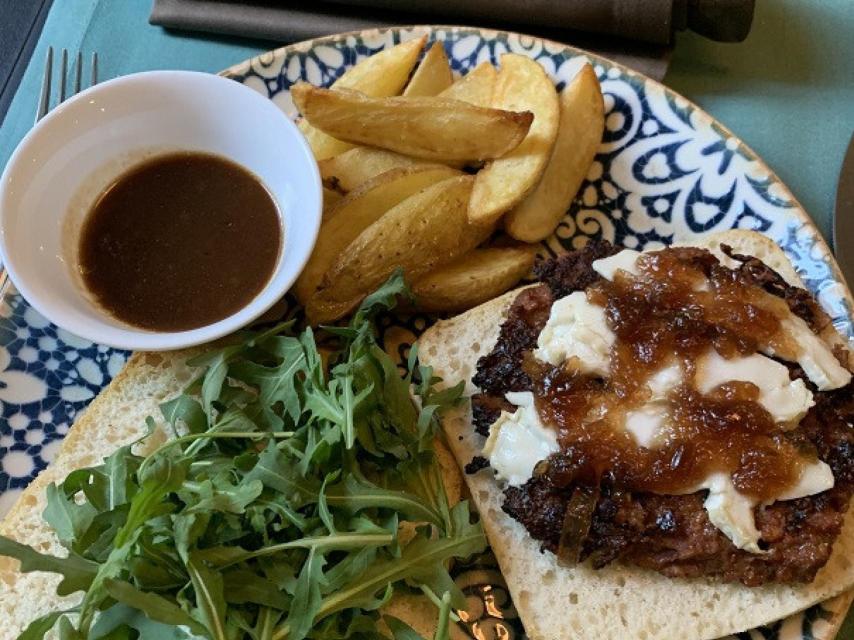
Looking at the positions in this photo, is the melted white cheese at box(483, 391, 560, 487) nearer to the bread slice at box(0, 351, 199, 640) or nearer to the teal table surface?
the bread slice at box(0, 351, 199, 640)

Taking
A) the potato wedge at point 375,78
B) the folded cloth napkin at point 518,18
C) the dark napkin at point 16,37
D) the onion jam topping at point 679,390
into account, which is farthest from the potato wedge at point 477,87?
the dark napkin at point 16,37

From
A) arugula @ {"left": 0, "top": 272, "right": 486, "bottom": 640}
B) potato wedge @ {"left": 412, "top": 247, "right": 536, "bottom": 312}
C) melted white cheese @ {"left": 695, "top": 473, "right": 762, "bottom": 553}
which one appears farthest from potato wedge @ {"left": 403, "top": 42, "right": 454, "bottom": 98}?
melted white cheese @ {"left": 695, "top": 473, "right": 762, "bottom": 553}

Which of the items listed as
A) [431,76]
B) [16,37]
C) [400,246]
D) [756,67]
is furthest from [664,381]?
[16,37]

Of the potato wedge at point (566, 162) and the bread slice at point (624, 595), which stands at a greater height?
the potato wedge at point (566, 162)

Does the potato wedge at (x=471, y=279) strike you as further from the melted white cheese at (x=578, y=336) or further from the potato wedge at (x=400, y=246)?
the melted white cheese at (x=578, y=336)

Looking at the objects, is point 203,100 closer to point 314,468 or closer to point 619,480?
point 314,468

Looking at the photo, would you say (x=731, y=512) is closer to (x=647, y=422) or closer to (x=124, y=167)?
(x=647, y=422)
